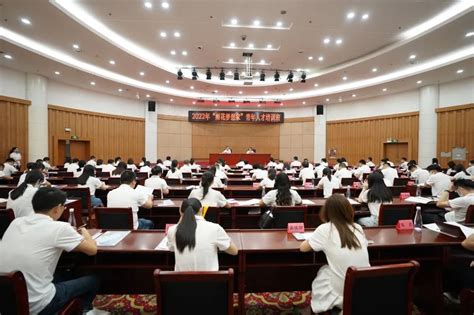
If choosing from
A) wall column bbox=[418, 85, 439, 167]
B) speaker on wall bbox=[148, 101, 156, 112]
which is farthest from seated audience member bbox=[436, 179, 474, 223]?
speaker on wall bbox=[148, 101, 156, 112]

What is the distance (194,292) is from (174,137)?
706 inches

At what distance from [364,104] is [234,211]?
50.9ft

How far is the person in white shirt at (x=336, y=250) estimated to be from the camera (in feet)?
6.32

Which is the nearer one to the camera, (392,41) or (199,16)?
(199,16)

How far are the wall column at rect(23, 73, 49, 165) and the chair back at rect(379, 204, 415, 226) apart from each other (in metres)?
13.8

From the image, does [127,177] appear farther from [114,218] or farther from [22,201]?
[22,201]

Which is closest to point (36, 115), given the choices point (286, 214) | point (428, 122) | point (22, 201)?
point (22, 201)

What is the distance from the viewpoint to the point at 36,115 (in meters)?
12.0

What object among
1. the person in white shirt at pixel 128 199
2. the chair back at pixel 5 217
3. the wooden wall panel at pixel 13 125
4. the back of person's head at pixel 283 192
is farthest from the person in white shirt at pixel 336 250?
the wooden wall panel at pixel 13 125

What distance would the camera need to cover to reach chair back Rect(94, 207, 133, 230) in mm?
3338

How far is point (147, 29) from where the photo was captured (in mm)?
9016

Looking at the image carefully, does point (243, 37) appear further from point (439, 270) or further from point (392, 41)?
point (439, 270)

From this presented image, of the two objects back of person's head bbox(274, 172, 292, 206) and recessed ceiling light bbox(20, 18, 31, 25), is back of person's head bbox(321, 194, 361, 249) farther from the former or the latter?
recessed ceiling light bbox(20, 18, 31, 25)

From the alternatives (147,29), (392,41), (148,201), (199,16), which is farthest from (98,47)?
(392,41)
